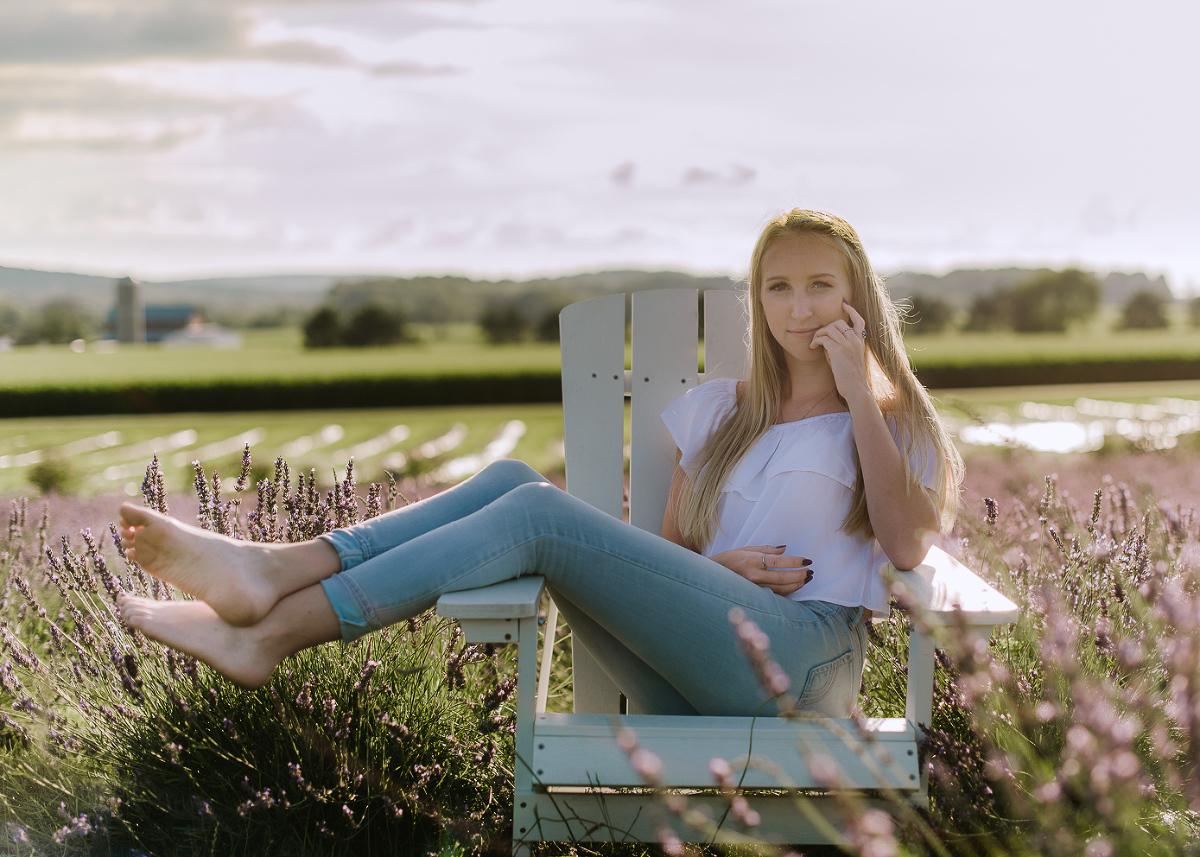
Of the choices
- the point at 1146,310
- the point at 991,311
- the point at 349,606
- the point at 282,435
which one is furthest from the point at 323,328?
the point at 349,606

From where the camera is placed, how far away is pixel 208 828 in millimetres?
1606

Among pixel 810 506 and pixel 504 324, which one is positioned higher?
pixel 504 324

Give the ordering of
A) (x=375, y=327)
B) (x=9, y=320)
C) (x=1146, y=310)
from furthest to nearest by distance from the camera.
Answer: (x=375, y=327) < (x=1146, y=310) < (x=9, y=320)

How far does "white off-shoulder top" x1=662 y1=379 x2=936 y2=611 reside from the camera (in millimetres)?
1771

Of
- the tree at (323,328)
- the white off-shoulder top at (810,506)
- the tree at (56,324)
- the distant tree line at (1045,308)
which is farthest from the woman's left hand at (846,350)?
the tree at (56,324)

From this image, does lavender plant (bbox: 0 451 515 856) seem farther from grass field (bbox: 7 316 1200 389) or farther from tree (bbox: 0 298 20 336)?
tree (bbox: 0 298 20 336)

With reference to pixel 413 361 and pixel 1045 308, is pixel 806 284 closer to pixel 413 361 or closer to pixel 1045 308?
pixel 413 361

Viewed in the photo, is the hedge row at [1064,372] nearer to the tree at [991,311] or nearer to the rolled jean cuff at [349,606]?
the tree at [991,311]

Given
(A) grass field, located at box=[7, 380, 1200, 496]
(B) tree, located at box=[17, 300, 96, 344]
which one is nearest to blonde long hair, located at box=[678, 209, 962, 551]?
(A) grass field, located at box=[7, 380, 1200, 496]

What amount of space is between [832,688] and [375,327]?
35.9 meters

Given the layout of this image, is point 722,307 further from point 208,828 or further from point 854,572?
point 208,828

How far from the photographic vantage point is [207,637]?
1428mm

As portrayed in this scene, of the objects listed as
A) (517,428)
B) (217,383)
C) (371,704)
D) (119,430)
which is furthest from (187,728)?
(217,383)

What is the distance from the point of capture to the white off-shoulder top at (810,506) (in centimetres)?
177
